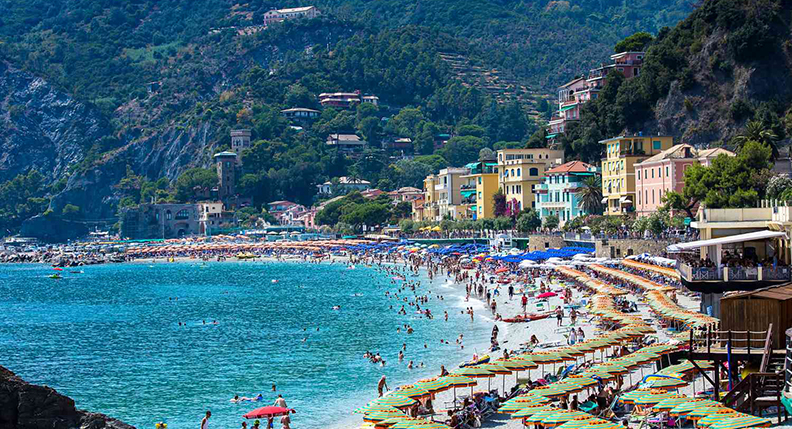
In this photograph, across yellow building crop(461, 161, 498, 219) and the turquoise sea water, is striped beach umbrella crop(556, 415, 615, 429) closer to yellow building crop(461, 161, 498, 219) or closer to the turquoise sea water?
the turquoise sea water

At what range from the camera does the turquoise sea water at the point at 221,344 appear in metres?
34.7

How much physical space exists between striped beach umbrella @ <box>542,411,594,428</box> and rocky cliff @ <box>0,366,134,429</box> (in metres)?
8.96

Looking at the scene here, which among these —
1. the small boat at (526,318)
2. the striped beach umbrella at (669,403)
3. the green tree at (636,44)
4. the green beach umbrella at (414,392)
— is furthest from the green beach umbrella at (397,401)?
the green tree at (636,44)

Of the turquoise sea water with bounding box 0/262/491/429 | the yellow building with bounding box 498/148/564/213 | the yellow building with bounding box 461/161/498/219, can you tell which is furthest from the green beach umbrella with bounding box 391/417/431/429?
the yellow building with bounding box 461/161/498/219

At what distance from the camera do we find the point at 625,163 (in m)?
80.4

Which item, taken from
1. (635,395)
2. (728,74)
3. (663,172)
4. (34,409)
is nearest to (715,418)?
(635,395)

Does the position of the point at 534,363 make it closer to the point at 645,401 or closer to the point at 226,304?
the point at 645,401

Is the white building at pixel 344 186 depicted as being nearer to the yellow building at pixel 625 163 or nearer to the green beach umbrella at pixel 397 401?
the yellow building at pixel 625 163

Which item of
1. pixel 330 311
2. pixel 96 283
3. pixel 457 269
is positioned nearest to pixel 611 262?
pixel 330 311

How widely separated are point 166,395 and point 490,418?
41.8 ft

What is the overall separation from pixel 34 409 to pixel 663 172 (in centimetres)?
5882

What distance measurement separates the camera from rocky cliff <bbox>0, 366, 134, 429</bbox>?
1992 cm

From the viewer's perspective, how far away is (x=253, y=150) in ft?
636

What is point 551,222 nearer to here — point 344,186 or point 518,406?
point 518,406
